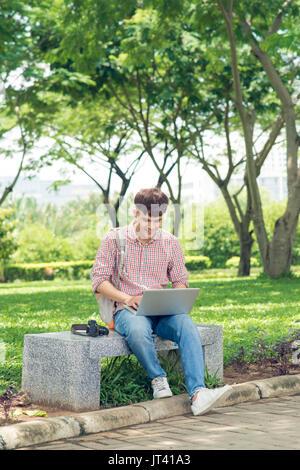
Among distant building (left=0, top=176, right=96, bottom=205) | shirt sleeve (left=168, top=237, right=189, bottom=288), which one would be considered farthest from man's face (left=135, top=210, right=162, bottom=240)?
distant building (left=0, top=176, right=96, bottom=205)

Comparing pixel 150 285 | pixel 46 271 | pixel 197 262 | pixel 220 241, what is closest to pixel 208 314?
pixel 150 285

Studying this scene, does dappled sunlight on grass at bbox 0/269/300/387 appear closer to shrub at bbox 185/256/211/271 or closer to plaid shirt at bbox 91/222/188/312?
plaid shirt at bbox 91/222/188/312

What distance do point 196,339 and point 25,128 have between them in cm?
1882

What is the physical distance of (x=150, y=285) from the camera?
17.4 feet

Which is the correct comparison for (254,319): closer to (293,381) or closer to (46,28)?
(293,381)

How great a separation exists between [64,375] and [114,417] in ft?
1.60

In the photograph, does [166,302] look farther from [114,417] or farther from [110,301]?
[114,417]

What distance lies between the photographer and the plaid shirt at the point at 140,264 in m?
5.23

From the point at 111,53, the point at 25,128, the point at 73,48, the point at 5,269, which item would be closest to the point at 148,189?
the point at 73,48

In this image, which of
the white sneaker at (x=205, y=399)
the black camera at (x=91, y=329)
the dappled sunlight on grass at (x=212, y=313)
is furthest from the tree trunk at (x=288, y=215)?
the white sneaker at (x=205, y=399)

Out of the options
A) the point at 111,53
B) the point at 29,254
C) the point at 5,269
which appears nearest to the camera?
the point at 111,53

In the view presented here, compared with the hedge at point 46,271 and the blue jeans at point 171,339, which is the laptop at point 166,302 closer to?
the blue jeans at point 171,339

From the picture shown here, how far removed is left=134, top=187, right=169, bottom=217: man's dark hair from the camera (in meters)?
5.11

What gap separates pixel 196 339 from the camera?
16.1 feet
